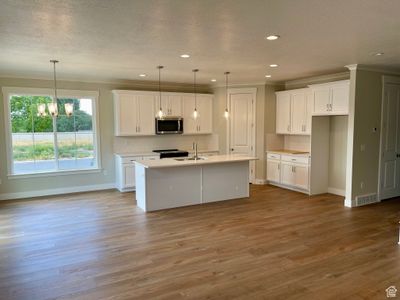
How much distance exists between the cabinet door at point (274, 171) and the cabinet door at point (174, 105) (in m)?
2.67

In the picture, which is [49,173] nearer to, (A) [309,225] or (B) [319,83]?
(A) [309,225]

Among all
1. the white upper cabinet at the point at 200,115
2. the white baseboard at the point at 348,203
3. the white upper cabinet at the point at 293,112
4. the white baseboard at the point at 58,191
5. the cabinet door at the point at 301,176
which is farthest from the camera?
the white upper cabinet at the point at 200,115

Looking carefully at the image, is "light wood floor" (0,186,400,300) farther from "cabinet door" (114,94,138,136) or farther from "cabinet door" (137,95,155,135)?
"cabinet door" (137,95,155,135)

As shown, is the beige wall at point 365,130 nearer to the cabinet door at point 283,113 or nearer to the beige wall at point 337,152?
the beige wall at point 337,152

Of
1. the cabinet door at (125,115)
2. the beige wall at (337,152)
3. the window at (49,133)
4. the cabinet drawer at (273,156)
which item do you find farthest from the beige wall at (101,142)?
the beige wall at (337,152)

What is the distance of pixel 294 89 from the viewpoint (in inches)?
287

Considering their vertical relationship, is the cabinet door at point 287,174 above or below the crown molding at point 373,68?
below

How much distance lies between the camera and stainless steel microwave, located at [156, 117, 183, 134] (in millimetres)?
7530

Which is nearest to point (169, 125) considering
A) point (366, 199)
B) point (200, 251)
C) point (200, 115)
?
point (200, 115)

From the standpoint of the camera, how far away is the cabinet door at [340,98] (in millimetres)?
5797

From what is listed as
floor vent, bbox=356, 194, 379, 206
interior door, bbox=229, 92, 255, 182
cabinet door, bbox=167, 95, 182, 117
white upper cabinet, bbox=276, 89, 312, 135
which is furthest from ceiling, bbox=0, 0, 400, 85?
floor vent, bbox=356, 194, 379, 206

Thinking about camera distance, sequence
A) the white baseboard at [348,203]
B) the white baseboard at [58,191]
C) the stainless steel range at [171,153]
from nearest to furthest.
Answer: the white baseboard at [348,203] < the white baseboard at [58,191] < the stainless steel range at [171,153]

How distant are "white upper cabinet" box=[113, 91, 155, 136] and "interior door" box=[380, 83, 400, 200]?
5095mm

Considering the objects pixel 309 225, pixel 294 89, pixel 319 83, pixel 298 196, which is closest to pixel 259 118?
pixel 294 89
